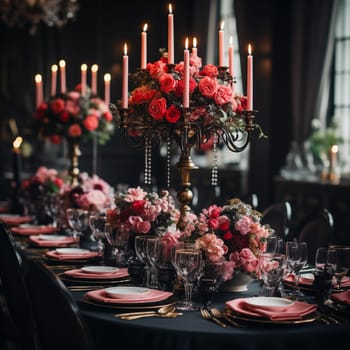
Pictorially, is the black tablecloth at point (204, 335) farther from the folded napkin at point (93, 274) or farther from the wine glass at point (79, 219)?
the wine glass at point (79, 219)

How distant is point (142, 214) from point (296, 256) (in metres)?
0.69

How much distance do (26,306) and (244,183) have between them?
5492 millimetres

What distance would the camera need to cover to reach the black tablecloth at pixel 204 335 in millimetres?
2324

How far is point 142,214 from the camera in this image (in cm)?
321

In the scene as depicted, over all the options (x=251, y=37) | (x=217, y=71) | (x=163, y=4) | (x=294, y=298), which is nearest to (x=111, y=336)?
(x=294, y=298)

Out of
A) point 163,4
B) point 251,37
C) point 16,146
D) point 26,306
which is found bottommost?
point 26,306

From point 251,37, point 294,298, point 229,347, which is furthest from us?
point 251,37

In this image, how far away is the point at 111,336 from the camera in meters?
2.46

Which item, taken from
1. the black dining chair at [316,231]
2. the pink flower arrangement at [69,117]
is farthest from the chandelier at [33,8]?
the black dining chair at [316,231]

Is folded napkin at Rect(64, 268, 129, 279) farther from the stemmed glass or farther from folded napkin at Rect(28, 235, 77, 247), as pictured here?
folded napkin at Rect(28, 235, 77, 247)

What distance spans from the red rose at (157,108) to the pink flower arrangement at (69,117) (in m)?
2.33

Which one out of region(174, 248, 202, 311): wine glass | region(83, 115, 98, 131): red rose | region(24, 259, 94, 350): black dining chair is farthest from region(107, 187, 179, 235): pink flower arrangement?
region(83, 115, 98, 131): red rose

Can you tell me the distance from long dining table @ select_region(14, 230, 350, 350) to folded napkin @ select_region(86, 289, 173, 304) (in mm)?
83

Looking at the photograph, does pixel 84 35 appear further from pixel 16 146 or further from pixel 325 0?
pixel 16 146
